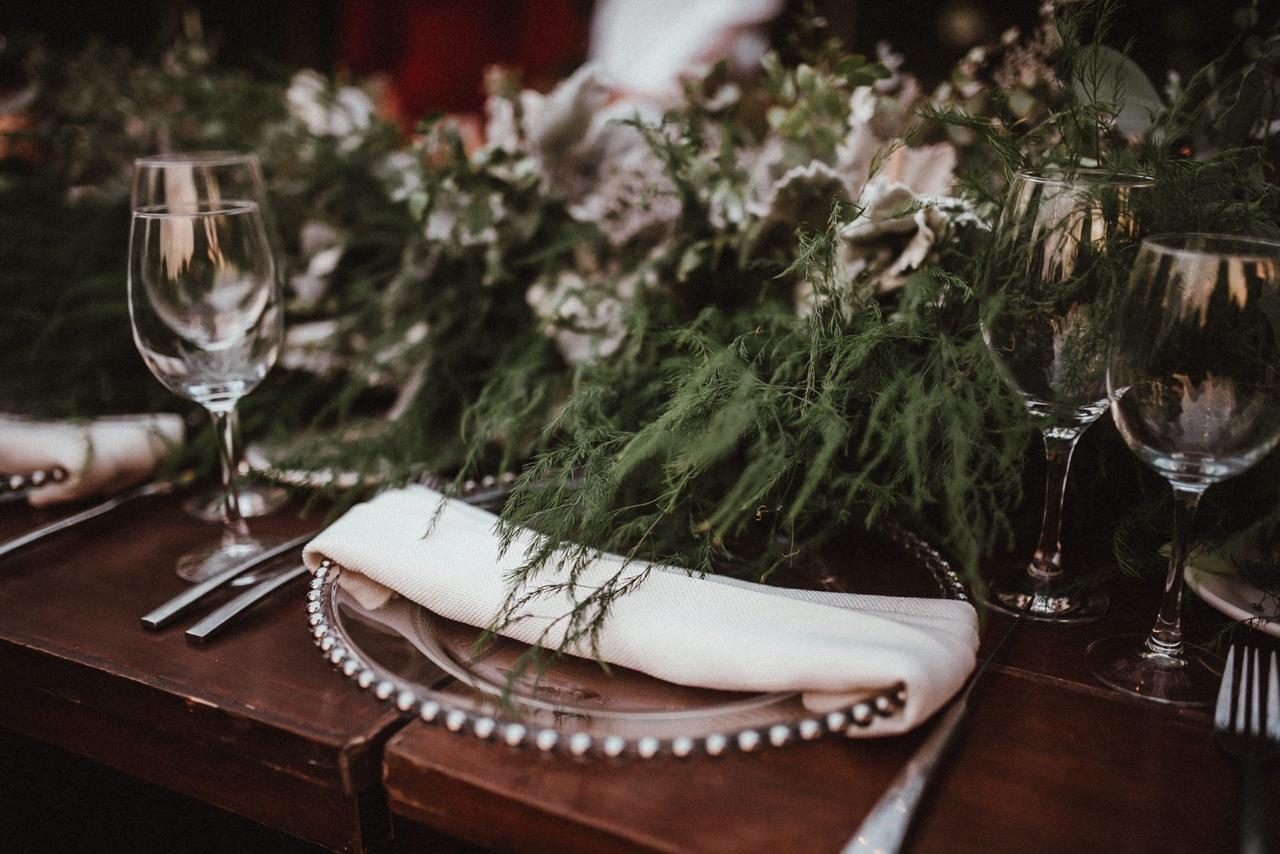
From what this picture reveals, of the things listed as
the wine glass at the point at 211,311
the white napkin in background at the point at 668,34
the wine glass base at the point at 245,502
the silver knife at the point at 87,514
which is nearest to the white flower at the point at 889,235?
the wine glass at the point at 211,311

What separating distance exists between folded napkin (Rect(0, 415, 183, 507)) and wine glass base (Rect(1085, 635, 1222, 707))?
864mm

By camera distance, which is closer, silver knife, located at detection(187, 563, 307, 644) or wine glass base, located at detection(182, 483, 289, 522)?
silver knife, located at detection(187, 563, 307, 644)

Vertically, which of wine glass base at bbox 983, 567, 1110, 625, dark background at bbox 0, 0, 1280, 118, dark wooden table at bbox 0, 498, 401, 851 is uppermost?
dark background at bbox 0, 0, 1280, 118

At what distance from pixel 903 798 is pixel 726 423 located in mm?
250

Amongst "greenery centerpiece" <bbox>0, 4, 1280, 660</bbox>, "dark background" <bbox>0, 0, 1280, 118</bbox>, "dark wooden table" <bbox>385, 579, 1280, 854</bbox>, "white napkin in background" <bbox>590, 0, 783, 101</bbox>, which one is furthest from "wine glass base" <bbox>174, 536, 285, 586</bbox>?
"white napkin in background" <bbox>590, 0, 783, 101</bbox>

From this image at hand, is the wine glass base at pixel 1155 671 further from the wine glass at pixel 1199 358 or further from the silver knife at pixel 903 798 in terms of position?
the silver knife at pixel 903 798

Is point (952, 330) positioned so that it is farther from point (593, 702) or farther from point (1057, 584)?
point (593, 702)

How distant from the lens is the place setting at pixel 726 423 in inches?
21.0

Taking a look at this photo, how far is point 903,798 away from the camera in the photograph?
485 millimetres

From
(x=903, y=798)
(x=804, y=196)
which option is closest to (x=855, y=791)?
(x=903, y=798)

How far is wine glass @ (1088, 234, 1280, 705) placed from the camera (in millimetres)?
495

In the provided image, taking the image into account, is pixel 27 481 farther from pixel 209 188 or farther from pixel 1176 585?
pixel 1176 585

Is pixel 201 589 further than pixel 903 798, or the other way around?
pixel 201 589

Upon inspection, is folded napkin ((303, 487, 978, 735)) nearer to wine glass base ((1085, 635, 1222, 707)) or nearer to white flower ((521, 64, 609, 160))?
wine glass base ((1085, 635, 1222, 707))
